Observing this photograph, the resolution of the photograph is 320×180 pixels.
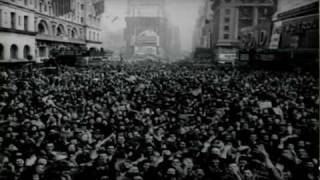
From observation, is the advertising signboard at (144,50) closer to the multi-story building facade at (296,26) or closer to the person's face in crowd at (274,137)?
the multi-story building facade at (296,26)

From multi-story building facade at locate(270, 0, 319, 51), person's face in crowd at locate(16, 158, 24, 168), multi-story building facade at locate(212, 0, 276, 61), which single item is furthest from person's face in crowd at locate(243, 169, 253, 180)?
multi-story building facade at locate(212, 0, 276, 61)

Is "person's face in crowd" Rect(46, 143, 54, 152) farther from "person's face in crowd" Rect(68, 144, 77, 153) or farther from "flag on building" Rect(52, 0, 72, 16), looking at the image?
"flag on building" Rect(52, 0, 72, 16)

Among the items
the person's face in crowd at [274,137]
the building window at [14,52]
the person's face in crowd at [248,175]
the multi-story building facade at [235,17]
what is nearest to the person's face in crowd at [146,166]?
the person's face in crowd at [248,175]

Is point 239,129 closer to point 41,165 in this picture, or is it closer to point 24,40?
point 41,165

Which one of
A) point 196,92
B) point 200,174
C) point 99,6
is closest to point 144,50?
point 99,6

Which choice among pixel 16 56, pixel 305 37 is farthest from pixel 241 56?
pixel 16 56

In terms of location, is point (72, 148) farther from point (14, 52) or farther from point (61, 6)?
point (61, 6)
